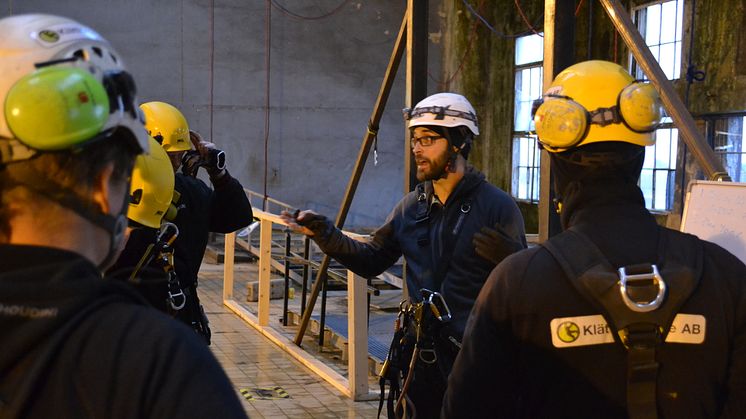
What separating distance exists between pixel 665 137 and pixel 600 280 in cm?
1481

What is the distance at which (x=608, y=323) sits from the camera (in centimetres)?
200

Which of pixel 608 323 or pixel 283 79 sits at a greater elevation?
pixel 283 79

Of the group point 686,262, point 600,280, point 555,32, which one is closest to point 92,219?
point 600,280

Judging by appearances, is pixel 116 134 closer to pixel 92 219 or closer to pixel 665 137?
pixel 92 219

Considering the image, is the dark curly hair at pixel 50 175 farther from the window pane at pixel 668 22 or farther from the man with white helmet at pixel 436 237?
the window pane at pixel 668 22

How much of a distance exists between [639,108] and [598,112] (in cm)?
10

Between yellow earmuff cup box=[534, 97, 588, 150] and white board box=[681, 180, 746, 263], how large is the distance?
1.25 metres

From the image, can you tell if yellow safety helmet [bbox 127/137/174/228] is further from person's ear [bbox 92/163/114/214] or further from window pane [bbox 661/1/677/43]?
window pane [bbox 661/1/677/43]

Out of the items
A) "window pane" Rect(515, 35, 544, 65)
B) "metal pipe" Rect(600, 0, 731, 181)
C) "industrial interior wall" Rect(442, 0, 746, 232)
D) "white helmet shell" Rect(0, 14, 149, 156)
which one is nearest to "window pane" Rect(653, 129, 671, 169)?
"industrial interior wall" Rect(442, 0, 746, 232)

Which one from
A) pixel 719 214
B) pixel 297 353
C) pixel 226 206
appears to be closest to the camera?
pixel 719 214

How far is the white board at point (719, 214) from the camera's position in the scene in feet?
10.5

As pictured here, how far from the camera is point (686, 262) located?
6.71 feet

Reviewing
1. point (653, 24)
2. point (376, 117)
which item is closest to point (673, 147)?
point (653, 24)

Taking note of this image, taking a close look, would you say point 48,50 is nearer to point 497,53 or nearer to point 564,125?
point 564,125
